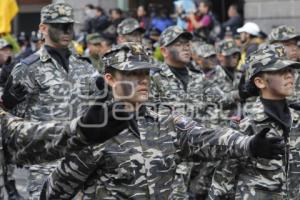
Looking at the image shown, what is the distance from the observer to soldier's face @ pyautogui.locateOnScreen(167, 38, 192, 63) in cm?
882

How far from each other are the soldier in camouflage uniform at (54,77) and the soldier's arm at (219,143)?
255 centimetres

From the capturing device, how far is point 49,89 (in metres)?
7.85

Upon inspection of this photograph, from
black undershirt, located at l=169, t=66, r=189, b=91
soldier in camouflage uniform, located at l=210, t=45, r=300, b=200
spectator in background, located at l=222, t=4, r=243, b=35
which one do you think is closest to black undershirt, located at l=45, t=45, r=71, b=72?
black undershirt, located at l=169, t=66, r=189, b=91

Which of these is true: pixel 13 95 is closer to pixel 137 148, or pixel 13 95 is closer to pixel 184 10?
pixel 137 148

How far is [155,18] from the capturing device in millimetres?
16906

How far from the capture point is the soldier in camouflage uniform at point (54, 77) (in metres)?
7.81

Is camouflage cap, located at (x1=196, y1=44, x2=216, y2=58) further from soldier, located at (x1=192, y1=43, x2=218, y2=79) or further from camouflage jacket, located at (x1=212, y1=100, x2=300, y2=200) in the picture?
camouflage jacket, located at (x1=212, y1=100, x2=300, y2=200)

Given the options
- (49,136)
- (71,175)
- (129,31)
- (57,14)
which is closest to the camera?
(49,136)

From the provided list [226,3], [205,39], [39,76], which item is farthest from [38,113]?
[226,3]

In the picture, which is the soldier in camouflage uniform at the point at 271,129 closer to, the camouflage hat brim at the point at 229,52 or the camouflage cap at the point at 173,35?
the camouflage cap at the point at 173,35

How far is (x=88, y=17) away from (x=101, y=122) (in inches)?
574

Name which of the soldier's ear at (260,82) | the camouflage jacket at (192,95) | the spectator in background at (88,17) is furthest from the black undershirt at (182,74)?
the spectator in background at (88,17)

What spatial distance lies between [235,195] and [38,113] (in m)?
2.72

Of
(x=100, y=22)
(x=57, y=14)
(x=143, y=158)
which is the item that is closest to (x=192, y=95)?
(x=57, y=14)
